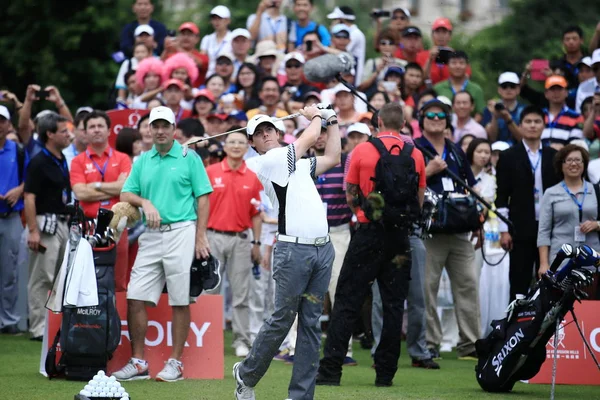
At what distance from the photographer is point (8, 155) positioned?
49.5 feet

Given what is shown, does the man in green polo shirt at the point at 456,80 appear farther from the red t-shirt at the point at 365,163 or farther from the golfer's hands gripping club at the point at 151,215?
the golfer's hands gripping club at the point at 151,215

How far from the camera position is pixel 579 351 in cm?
1168

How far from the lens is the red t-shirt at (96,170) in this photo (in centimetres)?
1252

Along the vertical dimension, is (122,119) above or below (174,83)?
below

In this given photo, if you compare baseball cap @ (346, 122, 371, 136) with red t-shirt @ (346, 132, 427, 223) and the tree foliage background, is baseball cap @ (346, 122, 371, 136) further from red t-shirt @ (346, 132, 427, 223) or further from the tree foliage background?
the tree foliage background

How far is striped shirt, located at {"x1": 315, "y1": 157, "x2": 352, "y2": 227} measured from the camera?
1339 cm

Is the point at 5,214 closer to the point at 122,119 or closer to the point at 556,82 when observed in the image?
the point at 122,119

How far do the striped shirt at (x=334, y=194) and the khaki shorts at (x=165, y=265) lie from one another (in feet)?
7.48

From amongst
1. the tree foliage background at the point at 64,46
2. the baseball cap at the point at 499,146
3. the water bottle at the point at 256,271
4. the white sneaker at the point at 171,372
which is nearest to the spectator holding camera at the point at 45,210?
the water bottle at the point at 256,271

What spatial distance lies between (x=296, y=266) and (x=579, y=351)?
3.56m

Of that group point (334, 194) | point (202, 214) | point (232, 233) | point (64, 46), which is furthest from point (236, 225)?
point (64, 46)

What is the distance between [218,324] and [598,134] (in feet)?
19.7

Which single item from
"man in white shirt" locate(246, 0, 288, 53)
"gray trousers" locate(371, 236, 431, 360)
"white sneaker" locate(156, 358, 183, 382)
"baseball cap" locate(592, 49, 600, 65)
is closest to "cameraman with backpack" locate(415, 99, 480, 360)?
"gray trousers" locate(371, 236, 431, 360)

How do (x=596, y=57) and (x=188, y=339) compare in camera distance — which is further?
(x=596, y=57)
